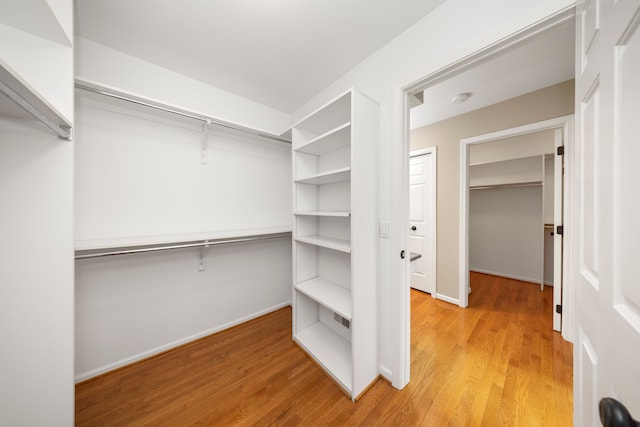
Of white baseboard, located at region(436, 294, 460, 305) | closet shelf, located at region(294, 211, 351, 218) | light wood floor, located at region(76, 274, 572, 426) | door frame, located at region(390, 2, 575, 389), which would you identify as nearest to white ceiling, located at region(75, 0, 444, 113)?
door frame, located at region(390, 2, 575, 389)

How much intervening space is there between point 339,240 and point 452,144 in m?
2.04

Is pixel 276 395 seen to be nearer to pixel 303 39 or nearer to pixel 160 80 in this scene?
pixel 303 39

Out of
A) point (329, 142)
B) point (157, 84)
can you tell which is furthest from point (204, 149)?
point (329, 142)

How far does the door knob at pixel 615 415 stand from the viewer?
0.33m

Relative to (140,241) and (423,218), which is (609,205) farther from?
(423,218)

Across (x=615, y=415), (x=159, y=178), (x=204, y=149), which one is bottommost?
(x=615, y=415)

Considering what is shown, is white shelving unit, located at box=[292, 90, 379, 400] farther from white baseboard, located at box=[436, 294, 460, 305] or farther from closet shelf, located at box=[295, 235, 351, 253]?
white baseboard, located at box=[436, 294, 460, 305]

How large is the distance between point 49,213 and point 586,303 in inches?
83.9

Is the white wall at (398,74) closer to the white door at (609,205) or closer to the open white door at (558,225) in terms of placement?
the white door at (609,205)

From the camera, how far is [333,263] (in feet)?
6.52

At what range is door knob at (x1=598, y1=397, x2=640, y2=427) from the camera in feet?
1.09

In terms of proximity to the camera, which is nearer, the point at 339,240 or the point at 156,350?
the point at 156,350

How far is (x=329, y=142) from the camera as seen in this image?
1.76 meters

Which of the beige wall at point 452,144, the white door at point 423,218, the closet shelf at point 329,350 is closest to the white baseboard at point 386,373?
the closet shelf at point 329,350
